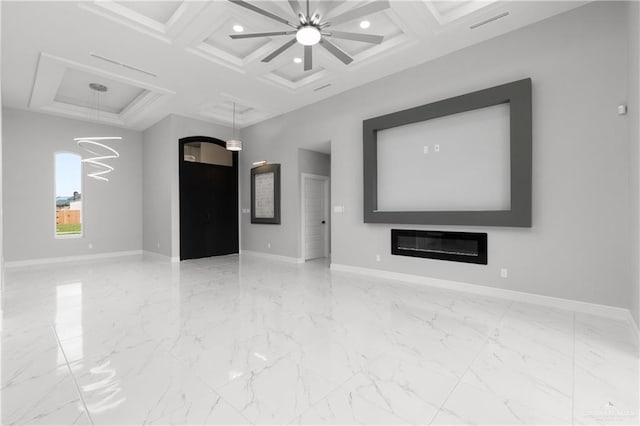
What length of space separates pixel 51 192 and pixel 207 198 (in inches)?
146

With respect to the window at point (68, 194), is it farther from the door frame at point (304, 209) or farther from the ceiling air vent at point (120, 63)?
the door frame at point (304, 209)

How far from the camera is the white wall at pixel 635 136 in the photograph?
9.46 feet

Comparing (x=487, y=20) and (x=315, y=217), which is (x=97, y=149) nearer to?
(x=315, y=217)

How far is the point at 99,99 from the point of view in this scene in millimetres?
7078

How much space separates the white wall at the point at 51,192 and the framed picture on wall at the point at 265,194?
3.66 m

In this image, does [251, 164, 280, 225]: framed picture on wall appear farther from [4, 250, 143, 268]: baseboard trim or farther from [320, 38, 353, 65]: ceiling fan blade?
[320, 38, 353, 65]: ceiling fan blade

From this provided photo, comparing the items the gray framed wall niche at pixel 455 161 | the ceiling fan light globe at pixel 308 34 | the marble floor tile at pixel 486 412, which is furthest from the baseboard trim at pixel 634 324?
the ceiling fan light globe at pixel 308 34

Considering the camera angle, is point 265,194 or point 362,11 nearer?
point 362,11

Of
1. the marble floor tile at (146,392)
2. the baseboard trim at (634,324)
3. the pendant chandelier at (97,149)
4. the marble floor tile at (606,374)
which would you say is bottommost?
the marble floor tile at (606,374)

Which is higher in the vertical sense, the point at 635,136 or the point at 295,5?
the point at 295,5

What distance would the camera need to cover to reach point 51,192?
7.46m

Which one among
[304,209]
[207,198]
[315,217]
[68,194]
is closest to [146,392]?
[304,209]

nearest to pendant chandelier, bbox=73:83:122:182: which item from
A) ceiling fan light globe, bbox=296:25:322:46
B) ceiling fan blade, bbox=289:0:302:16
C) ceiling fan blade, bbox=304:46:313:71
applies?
ceiling fan blade, bbox=304:46:313:71

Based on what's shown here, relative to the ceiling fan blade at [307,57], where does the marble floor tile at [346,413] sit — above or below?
below
